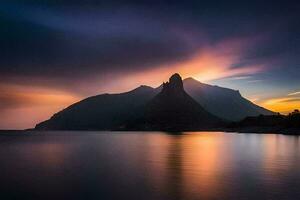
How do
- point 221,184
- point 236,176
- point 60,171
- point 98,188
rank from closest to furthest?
point 98,188 → point 221,184 → point 236,176 → point 60,171

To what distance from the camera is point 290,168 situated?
63188 millimetres

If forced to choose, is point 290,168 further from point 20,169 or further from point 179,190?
point 20,169

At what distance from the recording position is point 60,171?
59469mm

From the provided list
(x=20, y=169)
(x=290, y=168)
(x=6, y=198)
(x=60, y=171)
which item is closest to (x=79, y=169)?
(x=60, y=171)

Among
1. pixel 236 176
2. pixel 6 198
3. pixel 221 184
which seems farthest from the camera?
pixel 236 176

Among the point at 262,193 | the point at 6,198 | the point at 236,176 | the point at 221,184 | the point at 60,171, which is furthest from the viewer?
the point at 60,171

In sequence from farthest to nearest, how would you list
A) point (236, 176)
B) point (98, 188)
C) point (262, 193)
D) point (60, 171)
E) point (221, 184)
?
point (60, 171)
point (236, 176)
point (221, 184)
point (98, 188)
point (262, 193)

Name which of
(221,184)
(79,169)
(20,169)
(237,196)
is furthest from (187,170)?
(20,169)

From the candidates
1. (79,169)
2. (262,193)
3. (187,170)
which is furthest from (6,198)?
(187,170)

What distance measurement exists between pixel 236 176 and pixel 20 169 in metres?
38.0

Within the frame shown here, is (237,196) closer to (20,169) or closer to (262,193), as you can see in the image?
(262,193)

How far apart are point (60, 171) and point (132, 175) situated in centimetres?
1366

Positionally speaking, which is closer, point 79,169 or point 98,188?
point 98,188

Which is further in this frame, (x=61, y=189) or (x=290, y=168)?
(x=290, y=168)
